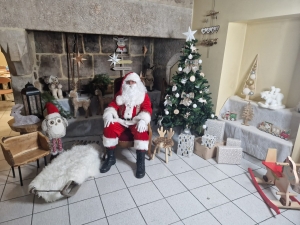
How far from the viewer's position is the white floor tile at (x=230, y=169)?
2.26 meters

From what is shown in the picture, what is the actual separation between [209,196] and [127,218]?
0.79m

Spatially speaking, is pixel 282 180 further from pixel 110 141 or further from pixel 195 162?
pixel 110 141

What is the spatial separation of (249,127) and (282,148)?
464 millimetres

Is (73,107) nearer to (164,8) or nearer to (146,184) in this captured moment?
(146,184)

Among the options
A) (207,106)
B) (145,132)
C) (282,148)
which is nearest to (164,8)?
(207,106)

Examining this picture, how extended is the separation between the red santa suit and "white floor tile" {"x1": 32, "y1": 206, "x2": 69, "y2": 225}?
2.46 ft

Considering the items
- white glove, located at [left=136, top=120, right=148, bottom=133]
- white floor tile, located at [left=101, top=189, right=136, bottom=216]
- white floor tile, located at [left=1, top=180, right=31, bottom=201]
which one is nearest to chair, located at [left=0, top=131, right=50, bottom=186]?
white floor tile, located at [left=1, top=180, right=31, bottom=201]

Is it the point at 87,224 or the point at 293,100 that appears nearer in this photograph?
the point at 87,224

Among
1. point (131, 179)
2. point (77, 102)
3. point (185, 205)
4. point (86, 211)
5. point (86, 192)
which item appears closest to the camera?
point (86, 211)

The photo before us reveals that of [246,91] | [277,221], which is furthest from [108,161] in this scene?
[246,91]

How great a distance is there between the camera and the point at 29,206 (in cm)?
168

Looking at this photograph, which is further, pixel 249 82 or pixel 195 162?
pixel 249 82

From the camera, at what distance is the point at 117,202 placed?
176cm

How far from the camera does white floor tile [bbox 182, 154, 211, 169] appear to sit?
7.84ft
